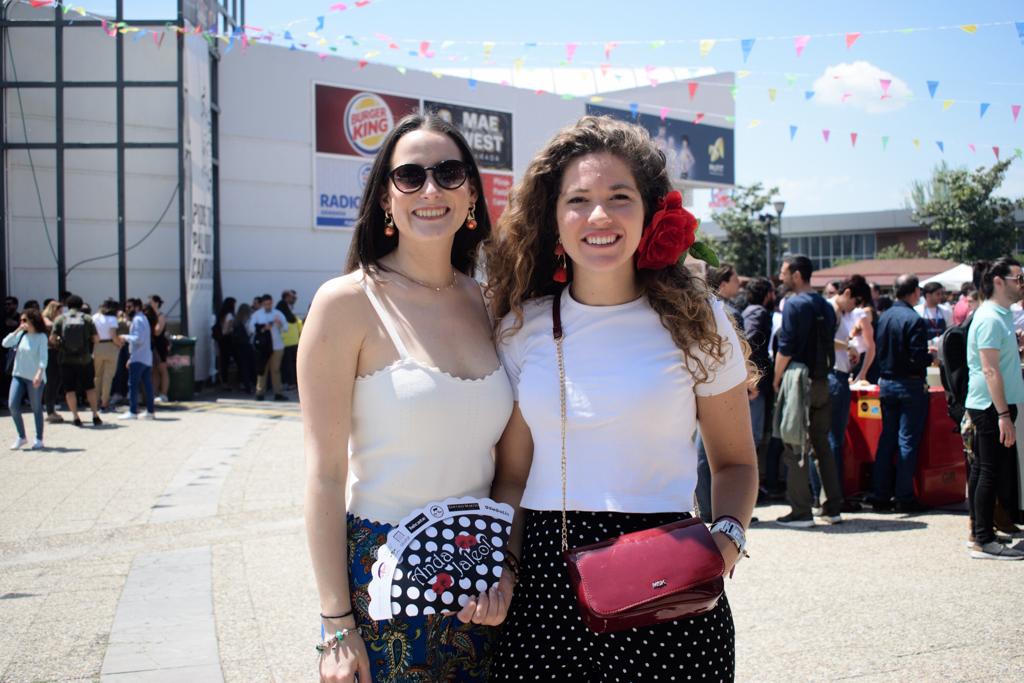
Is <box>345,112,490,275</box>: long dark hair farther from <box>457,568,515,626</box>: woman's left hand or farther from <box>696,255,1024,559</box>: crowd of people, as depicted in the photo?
<box>696,255,1024,559</box>: crowd of people

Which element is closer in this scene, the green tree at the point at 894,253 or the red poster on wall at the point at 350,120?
the red poster on wall at the point at 350,120

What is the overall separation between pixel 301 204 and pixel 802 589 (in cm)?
1636

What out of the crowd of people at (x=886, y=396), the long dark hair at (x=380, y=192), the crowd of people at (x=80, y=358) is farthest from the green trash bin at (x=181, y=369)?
the long dark hair at (x=380, y=192)

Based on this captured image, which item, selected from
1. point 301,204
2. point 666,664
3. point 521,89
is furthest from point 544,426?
point 521,89

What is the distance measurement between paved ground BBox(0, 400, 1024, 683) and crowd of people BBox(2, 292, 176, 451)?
2.33 meters

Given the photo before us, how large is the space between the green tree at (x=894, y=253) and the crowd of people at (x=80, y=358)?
46.1m

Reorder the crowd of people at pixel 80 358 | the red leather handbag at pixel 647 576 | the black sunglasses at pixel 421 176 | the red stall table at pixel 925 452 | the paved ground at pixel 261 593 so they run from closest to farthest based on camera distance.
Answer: the red leather handbag at pixel 647 576
the black sunglasses at pixel 421 176
the paved ground at pixel 261 593
the red stall table at pixel 925 452
the crowd of people at pixel 80 358

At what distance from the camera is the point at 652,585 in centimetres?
191

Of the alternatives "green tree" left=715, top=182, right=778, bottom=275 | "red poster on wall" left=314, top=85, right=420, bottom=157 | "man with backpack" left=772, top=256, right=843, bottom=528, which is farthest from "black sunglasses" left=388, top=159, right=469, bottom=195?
"green tree" left=715, top=182, right=778, bottom=275

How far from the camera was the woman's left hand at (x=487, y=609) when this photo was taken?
6.67 ft

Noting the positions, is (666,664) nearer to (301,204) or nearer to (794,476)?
(794,476)

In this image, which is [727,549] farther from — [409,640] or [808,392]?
[808,392]

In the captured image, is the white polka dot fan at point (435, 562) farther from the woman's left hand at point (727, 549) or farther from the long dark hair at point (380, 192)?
the long dark hair at point (380, 192)

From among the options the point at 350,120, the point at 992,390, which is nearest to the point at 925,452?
the point at 992,390
